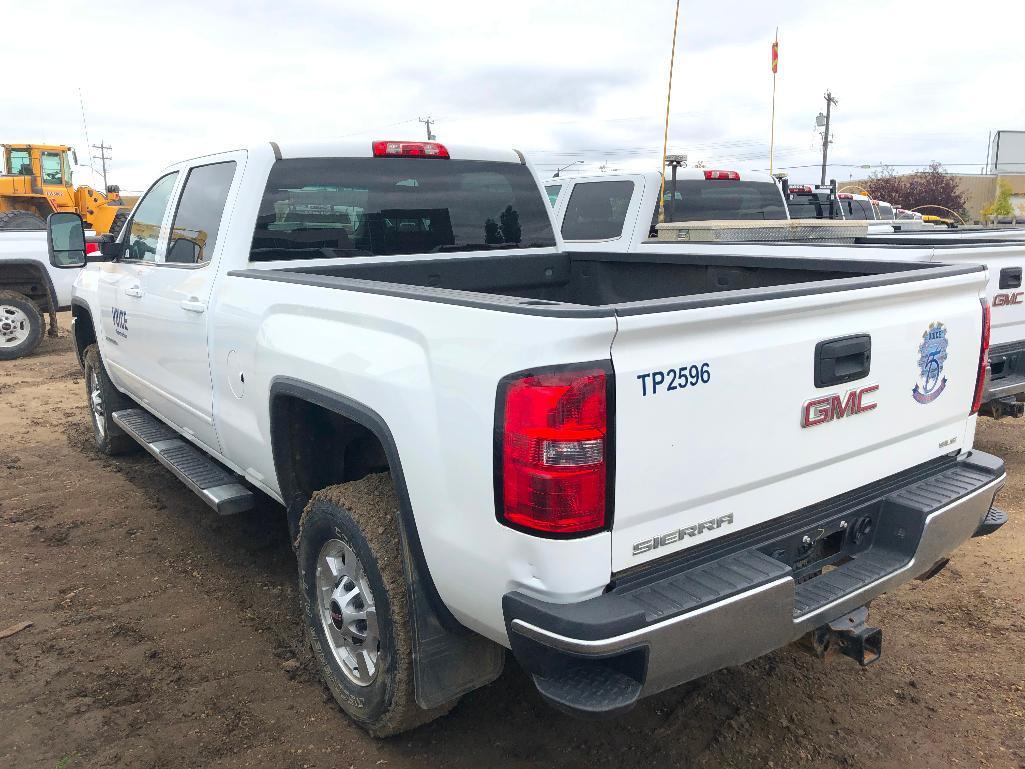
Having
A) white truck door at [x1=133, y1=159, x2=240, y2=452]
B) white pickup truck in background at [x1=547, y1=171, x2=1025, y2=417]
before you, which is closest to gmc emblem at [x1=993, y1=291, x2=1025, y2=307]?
white pickup truck in background at [x1=547, y1=171, x2=1025, y2=417]

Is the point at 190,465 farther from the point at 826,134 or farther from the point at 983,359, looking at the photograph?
the point at 826,134

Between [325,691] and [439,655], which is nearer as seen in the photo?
[439,655]

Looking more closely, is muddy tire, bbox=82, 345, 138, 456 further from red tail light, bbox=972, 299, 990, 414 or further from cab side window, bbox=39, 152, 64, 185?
cab side window, bbox=39, 152, 64, 185

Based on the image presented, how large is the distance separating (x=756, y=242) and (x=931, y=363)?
325 cm

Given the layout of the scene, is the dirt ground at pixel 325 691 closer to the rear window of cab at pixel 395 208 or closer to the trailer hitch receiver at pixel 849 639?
the trailer hitch receiver at pixel 849 639

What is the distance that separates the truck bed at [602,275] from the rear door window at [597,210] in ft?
10.8

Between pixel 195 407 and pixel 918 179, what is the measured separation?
175ft

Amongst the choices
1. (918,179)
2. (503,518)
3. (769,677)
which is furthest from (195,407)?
(918,179)

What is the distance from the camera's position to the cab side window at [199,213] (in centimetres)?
388

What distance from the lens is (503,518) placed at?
7.02 ft

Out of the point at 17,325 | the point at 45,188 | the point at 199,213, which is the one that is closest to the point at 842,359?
the point at 199,213

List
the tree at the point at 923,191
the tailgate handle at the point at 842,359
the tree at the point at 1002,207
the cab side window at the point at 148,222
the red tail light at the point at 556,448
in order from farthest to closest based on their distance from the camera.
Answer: the tree at the point at 923,191 < the tree at the point at 1002,207 < the cab side window at the point at 148,222 < the tailgate handle at the point at 842,359 < the red tail light at the point at 556,448

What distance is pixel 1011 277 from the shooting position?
5.08 m

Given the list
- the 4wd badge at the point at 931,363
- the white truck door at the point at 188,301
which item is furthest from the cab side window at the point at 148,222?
the 4wd badge at the point at 931,363
